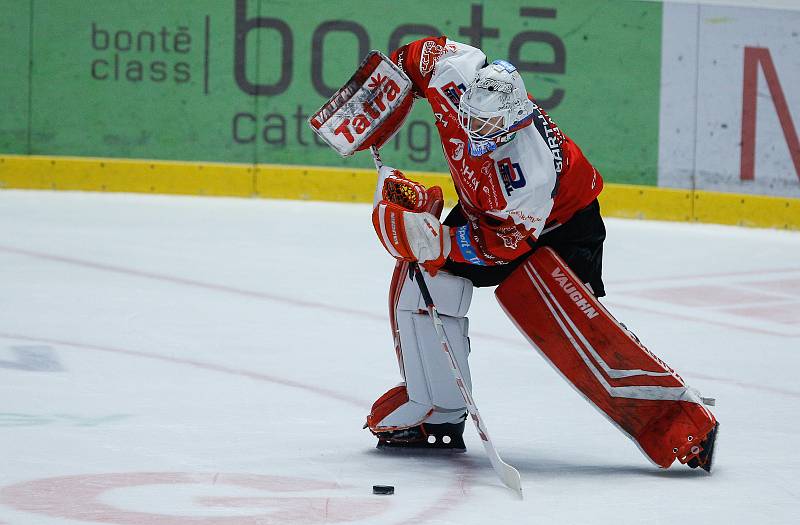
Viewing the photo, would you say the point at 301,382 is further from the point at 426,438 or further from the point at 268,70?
the point at 268,70

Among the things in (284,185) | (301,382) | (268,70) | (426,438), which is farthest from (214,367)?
(268,70)

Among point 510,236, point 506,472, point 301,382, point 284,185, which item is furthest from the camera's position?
point 284,185

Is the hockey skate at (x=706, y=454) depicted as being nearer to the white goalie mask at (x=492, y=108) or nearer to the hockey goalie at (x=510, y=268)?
the hockey goalie at (x=510, y=268)

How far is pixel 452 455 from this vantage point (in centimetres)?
346

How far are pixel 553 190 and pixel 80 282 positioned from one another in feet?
9.67

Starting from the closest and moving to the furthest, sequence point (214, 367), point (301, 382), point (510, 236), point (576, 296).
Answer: point (510, 236), point (576, 296), point (301, 382), point (214, 367)

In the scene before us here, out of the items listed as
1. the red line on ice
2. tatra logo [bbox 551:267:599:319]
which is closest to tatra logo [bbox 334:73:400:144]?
tatra logo [bbox 551:267:599:319]

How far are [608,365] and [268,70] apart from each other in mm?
5428

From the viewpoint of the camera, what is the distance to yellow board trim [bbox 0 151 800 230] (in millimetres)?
8219

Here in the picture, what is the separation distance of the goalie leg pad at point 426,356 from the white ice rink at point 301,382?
11 centimetres

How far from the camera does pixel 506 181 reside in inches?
124

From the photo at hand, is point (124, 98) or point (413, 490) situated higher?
point (124, 98)

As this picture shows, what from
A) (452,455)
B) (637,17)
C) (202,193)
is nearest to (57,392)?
(452,455)

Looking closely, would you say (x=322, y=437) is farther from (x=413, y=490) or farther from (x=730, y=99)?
(x=730, y=99)
